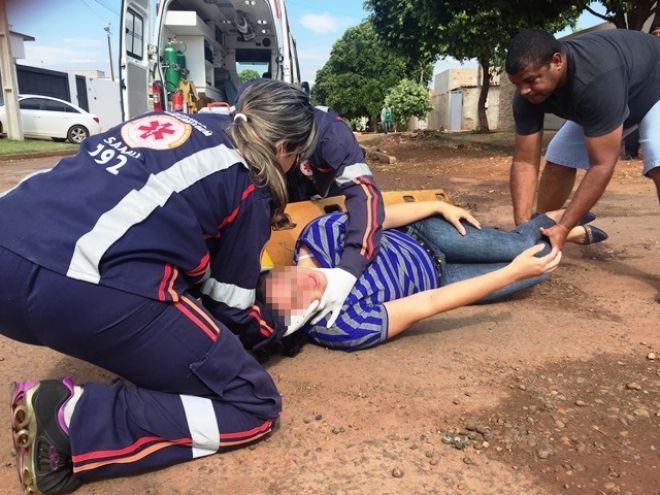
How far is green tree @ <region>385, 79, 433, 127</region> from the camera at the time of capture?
27.0 metres

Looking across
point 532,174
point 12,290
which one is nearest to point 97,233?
point 12,290

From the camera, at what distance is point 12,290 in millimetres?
1498

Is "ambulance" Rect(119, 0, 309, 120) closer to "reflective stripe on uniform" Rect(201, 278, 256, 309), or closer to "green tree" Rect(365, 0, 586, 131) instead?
"green tree" Rect(365, 0, 586, 131)

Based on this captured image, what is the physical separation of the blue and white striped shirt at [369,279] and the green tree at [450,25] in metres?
7.83

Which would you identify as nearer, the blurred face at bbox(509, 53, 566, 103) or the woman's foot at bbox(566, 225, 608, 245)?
the blurred face at bbox(509, 53, 566, 103)

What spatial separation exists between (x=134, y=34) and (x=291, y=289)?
571 centimetres

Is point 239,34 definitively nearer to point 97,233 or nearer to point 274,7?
point 274,7

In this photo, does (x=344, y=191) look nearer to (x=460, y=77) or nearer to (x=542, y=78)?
(x=542, y=78)

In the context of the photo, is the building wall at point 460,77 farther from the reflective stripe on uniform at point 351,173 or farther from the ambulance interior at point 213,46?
the reflective stripe on uniform at point 351,173

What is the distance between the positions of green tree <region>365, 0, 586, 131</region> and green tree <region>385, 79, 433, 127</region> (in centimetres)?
977

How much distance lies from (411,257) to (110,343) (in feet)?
4.79

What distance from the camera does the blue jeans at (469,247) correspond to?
2.81 metres

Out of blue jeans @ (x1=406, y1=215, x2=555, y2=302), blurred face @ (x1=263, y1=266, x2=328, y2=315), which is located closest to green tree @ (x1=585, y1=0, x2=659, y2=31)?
blue jeans @ (x1=406, y1=215, x2=555, y2=302)

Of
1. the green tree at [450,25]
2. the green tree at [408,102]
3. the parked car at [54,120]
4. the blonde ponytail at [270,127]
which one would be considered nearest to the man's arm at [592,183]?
the blonde ponytail at [270,127]
